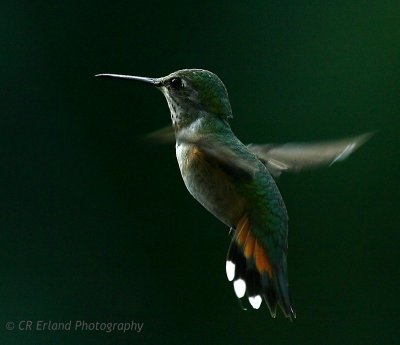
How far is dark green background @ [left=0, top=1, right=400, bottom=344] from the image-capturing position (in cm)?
401

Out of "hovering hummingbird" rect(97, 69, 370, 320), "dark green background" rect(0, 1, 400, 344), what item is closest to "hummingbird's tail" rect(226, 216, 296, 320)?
"hovering hummingbird" rect(97, 69, 370, 320)

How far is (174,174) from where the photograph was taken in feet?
13.7

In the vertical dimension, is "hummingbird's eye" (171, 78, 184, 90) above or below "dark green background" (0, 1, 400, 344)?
above

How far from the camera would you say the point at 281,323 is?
4027 millimetres

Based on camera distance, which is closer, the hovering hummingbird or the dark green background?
the hovering hummingbird

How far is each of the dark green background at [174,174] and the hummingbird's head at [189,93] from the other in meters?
1.96

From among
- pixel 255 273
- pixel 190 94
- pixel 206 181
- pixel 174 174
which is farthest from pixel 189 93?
pixel 174 174

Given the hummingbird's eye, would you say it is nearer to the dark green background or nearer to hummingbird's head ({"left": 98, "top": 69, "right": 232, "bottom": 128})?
hummingbird's head ({"left": 98, "top": 69, "right": 232, "bottom": 128})

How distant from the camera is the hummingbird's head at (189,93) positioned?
2.03 m

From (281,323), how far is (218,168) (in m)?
2.26

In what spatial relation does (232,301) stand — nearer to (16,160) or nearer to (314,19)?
(16,160)

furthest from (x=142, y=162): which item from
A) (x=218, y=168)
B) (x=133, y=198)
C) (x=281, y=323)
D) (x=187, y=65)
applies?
(x=218, y=168)

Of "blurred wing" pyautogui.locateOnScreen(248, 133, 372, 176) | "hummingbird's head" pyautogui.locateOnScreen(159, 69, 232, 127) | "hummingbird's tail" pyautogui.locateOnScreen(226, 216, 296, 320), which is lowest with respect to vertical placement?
"hummingbird's tail" pyautogui.locateOnScreen(226, 216, 296, 320)

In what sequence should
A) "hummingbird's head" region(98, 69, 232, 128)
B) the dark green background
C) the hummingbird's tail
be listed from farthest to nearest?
the dark green background
"hummingbird's head" region(98, 69, 232, 128)
the hummingbird's tail
